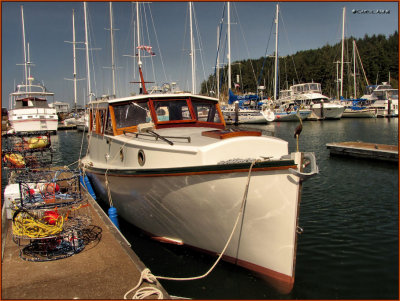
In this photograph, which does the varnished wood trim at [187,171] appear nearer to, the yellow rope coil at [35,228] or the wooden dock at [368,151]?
the yellow rope coil at [35,228]

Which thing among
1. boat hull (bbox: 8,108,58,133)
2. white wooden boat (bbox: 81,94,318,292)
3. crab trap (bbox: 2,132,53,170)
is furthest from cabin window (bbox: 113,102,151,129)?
boat hull (bbox: 8,108,58,133)

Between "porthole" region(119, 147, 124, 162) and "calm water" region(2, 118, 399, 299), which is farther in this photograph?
"porthole" region(119, 147, 124, 162)

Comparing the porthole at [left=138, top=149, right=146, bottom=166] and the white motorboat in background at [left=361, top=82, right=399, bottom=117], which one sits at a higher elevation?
the white motorboat in background at [left=361, top=82, right=399, bottom=117]

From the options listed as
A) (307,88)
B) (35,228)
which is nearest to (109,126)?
(35,228)

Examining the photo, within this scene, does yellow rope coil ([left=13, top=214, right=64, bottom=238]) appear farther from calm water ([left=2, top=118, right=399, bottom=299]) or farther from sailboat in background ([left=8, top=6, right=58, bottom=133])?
sailboat in background ([left=8, top=6, right=58, bottom=133])

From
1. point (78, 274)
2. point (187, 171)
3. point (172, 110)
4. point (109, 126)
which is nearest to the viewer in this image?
point (78, 274)

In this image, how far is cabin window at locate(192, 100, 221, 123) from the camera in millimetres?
9258

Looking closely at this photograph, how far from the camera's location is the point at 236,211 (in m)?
6.12

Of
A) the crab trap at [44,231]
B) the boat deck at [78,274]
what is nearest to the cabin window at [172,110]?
the crab trap at [44,231]

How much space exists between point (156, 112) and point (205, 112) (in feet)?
4.70

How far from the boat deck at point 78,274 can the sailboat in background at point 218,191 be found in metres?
1.30

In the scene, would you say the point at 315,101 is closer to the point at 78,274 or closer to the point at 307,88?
the point at 307,88

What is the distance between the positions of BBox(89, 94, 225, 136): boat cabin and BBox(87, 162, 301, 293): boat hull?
2.05 metres

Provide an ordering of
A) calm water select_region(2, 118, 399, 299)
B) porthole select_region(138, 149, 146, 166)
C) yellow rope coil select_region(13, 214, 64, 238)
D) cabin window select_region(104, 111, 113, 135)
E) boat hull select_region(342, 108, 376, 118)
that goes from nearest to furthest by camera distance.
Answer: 1. yellow rope coil select_region(13, 214, 64, 238)
2. calm water select_region(2, 118, 399, 299)
3. porthole select_region(138, 149, 146, 166)
4. cabin window select_region(104, 111, 113, 135)
5. boat hull select_region(342, 108, 376, 118)
